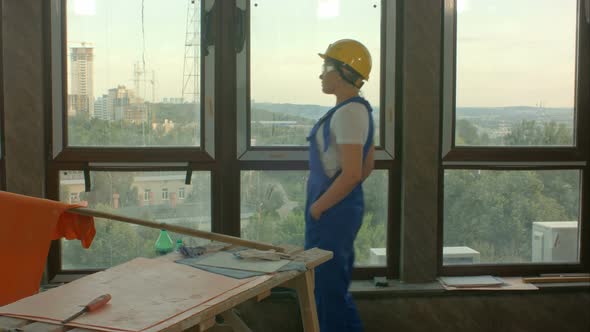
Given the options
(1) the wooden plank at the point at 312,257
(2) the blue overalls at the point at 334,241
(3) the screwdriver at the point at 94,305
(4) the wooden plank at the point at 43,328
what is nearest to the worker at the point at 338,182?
(2) the blue overalls at the point at 334,241

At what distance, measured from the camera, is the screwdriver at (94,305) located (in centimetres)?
147

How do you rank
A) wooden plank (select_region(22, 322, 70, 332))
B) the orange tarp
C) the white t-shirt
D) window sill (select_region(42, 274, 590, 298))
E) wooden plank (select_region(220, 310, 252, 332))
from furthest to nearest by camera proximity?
window sill (select_region(42, 274, 590, 298)) → the white t-shirt → wooden plank (select_region(220, 310, 252, 332)) → the orange tarp → wooden plank (select_region(22, 322, 70, 332))

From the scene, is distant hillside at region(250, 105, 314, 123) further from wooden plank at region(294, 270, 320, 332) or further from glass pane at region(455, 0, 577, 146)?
wooden plank at region(294, 270, 320, 332)

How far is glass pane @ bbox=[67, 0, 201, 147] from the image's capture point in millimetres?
3070

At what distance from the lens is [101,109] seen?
10.2ft

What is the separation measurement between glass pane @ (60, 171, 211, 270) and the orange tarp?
97 centimetres

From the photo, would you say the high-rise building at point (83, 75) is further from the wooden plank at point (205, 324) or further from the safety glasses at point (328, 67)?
the wooden plank at point (205, 324)

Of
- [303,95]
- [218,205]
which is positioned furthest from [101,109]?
[303,95]

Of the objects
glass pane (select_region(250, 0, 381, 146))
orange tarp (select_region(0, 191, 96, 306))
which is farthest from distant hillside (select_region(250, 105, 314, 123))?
orange tarp (select_region(0, 191, 96, 306))

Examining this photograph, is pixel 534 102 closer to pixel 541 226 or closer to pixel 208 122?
pixel 541 226

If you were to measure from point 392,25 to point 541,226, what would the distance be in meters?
1.38

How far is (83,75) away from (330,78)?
1.35m

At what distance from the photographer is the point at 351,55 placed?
252cm

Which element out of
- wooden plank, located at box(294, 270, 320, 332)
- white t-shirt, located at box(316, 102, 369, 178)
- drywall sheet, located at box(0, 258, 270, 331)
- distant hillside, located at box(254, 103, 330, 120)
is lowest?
wooden plank, located at box(294, 270, 320, 332)
